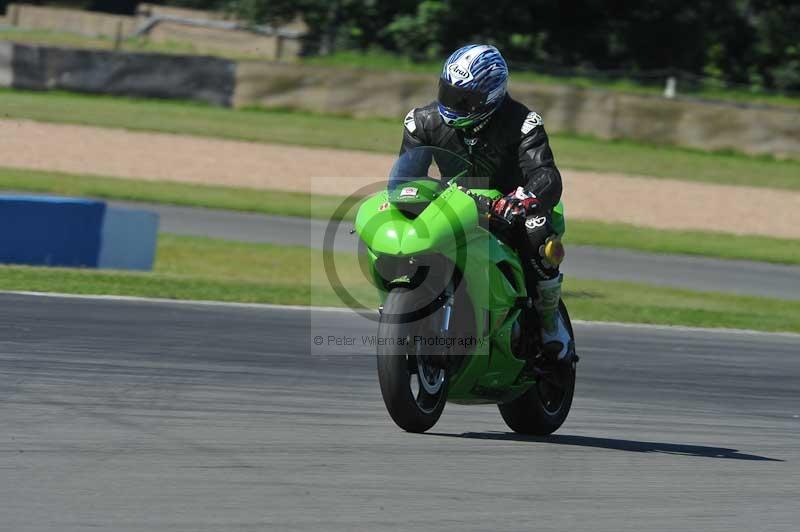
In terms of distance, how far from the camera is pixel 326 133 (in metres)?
30.0

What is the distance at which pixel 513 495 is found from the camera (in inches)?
201

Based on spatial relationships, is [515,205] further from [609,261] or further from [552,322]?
[609,261]

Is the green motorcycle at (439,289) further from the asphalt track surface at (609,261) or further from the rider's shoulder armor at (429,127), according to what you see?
the asphalt track surface at (609,261)

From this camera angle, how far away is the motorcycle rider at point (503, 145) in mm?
6254

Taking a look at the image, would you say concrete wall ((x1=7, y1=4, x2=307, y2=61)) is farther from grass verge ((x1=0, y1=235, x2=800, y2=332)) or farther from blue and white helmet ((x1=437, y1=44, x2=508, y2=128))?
blue and white helmet ((x1=437, y1=44, x2=508, y2=128))

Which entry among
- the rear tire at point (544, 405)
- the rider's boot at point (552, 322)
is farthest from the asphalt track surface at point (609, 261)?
the rider's boot at point (552, 322)

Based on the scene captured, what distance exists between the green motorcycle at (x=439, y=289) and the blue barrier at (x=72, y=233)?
322 inches

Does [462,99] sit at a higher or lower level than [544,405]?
higher

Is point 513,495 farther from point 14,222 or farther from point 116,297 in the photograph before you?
point 14,222

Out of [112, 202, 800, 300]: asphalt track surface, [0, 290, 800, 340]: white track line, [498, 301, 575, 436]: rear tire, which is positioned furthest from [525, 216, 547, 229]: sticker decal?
[112, 202, 800, 300]: asphalt track surface

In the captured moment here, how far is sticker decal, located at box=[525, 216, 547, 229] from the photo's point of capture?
6.29 metres

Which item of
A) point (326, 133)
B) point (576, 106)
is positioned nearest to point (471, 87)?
point (326, 133)

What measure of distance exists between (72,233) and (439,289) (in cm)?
888

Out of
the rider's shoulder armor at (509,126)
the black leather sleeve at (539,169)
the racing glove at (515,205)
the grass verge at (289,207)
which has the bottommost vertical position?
the grass verge at (289,207)
